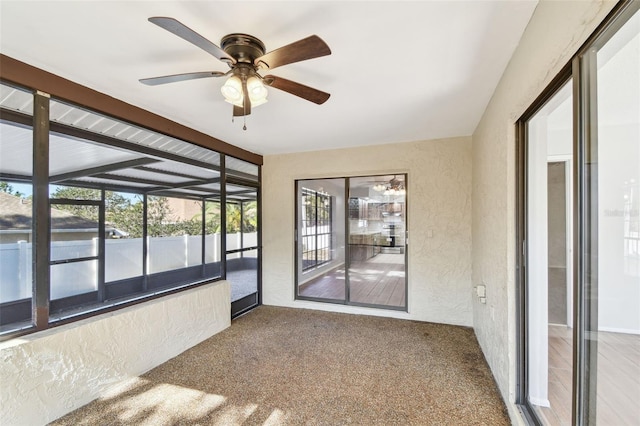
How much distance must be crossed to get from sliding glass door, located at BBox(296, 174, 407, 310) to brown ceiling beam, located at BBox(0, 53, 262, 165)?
2.01 metres


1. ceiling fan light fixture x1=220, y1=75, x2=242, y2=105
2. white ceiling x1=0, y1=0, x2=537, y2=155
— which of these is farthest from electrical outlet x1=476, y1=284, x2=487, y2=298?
ceiling fan light fixture x1=220, y1=75, x2=242, y2=105

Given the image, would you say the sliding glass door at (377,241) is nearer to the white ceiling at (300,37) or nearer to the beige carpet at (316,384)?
the beige carpet at (316,384)

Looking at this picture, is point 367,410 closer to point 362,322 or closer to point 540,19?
point 362,322

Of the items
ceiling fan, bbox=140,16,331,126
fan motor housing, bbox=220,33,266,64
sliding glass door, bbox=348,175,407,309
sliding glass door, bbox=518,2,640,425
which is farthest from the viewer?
sliding glass door, bbox=348,175,407,309

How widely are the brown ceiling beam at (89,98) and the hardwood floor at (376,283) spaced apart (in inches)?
114

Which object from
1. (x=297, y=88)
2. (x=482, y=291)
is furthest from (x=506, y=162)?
(x=297, y=88)

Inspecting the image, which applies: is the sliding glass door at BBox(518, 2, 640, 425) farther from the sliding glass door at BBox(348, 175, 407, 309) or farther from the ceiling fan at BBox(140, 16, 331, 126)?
the sliding glass door at BBox(348, 175, 407, 309)

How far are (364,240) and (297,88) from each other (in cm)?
302

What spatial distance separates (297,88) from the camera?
1.80 meters

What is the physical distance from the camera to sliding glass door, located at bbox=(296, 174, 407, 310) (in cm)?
413

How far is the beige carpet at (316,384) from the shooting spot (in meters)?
2.00

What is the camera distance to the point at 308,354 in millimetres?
2910

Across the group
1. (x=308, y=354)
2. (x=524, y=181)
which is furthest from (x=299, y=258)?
(x=524, y=181)

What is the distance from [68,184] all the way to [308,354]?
3177 millimetres
